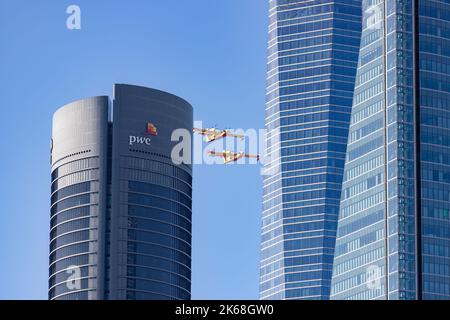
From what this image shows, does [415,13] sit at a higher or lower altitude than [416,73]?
higher
